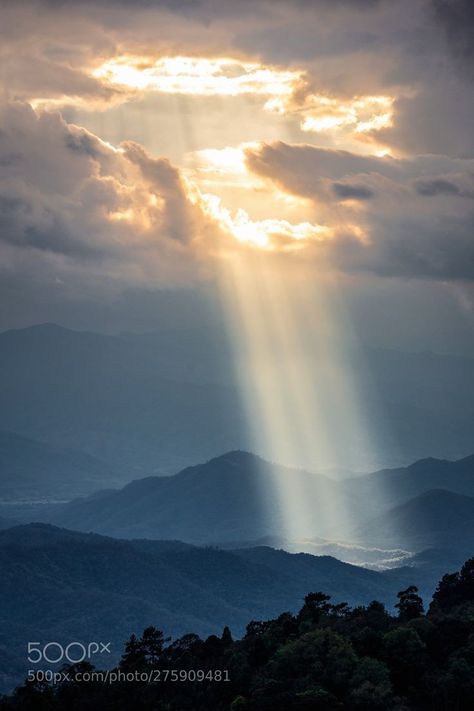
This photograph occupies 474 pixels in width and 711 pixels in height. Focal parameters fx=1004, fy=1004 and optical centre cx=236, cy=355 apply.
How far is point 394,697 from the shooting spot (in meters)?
104

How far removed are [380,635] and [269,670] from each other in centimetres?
1614

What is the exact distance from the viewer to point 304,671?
116312 mm

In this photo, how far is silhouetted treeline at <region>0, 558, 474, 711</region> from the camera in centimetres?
10619

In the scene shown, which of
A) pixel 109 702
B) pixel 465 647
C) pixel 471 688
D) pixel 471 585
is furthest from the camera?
pixel 471 585

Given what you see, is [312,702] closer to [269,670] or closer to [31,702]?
[269,670]

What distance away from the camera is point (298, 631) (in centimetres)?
13888

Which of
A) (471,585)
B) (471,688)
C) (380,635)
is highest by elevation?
(471,585)

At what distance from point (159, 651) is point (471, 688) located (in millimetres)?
54780

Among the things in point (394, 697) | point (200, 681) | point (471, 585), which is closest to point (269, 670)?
point (200, 681)

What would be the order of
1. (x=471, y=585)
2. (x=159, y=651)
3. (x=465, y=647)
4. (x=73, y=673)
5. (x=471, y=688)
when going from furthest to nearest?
(x=471, y=585), (x=159, y=651), (x=73, y=673), (x=465, y=647), (x=471, y=688)

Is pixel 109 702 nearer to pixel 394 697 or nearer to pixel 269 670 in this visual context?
pixel 269 670

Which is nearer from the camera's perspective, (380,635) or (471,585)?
(380,635)

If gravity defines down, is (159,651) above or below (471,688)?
above

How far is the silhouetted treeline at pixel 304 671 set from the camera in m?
106
